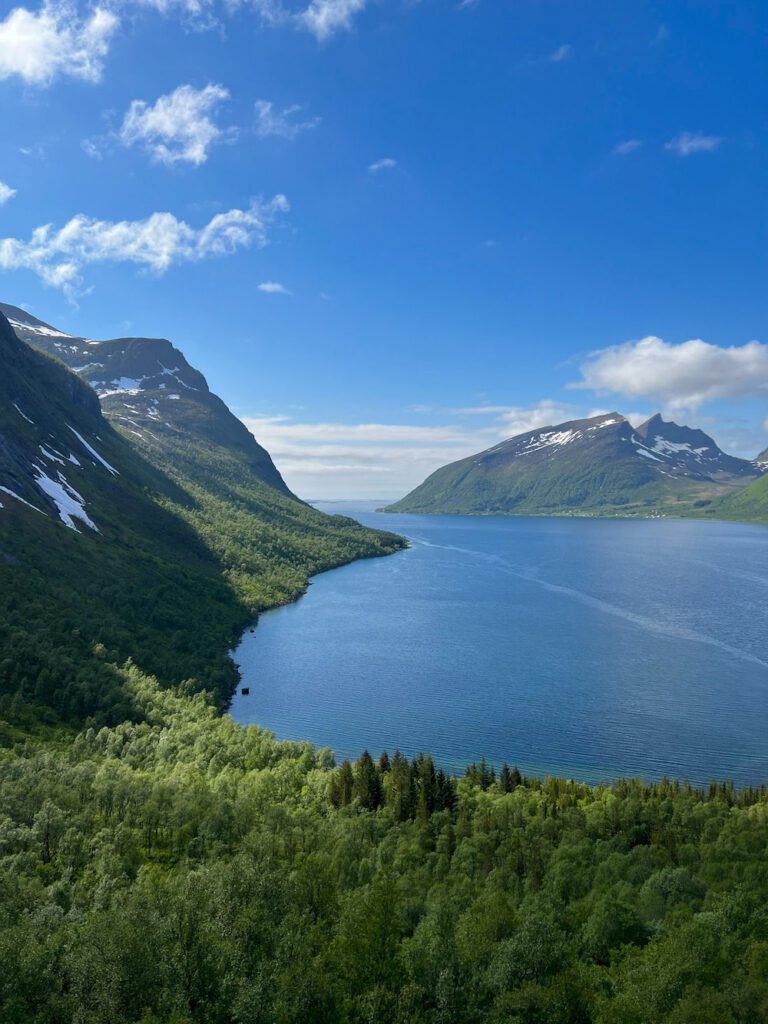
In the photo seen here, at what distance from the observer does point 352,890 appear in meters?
48.5

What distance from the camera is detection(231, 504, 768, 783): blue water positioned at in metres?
87.6

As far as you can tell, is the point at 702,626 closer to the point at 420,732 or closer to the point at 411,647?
the point at 411,647

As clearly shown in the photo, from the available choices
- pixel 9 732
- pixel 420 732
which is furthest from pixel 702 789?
pixel 9 732

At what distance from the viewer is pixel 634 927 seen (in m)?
45.0

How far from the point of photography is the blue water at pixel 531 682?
87.6m

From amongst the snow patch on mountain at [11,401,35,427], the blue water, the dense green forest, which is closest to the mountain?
the snow patch on mountain at [11,401,35,427]

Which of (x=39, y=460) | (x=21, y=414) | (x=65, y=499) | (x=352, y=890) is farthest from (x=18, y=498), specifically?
(x=352, y=890)

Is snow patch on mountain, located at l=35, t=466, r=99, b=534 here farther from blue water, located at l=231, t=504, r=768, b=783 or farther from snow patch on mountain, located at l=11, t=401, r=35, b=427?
blue water, located at l=231, t=504, r=768, b=783

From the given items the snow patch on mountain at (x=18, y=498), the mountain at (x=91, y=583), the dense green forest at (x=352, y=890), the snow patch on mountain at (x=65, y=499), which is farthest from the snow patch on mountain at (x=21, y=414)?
the dense green forest at (x=352, y=890)

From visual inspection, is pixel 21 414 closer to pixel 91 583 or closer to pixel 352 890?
pixel 91 583

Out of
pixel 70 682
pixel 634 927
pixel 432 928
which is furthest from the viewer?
pixel 70 682

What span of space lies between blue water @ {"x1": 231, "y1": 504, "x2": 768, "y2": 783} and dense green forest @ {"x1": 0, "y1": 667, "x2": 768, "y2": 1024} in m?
13.4

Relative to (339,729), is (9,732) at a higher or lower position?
higher

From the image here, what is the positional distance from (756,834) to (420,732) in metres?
45.2
